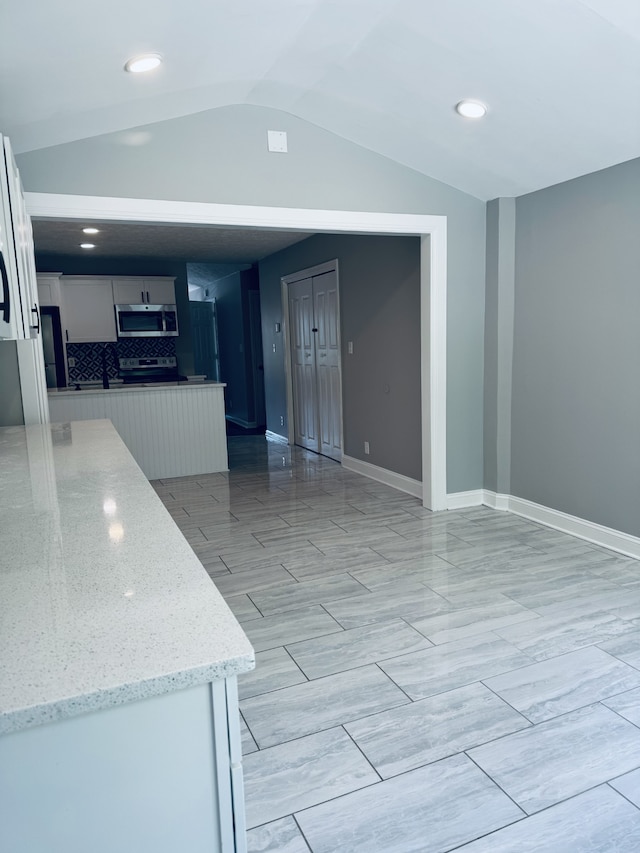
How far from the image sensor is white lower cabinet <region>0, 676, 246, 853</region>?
81 centimetres

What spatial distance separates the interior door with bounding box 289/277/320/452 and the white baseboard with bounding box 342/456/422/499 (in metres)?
0.95

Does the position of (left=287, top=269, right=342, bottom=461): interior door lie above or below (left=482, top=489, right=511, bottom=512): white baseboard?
above

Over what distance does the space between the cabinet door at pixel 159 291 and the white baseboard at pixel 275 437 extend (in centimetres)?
219

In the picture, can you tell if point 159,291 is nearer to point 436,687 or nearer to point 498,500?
point 498,500

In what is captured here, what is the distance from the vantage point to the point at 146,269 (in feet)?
27.1

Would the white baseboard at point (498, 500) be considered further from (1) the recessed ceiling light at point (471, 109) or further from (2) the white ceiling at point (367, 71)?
(1) the recessed ceiling light at point (471, 109)

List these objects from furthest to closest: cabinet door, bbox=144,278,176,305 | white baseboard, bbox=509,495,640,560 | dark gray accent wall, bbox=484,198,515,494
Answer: cabinet door, bbox=144,278,176,305
dark gray accent wall, bbox=484,198,515,494
white baseboard, bbox=509,495,640,560

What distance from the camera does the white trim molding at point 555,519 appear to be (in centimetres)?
363

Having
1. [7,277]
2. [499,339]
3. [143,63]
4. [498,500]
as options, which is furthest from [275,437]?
[7,277]

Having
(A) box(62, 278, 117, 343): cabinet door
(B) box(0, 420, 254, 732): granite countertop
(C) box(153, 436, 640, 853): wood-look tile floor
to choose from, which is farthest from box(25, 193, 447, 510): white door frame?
(A) box(62, 278, 117, 343): cabinet door

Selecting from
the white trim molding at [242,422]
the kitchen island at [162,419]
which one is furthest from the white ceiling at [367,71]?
the white trim molding at [242,422]

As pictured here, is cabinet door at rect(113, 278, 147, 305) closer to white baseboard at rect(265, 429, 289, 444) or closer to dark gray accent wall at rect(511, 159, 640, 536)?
white baseboard at rect(265, 429, 289, 444)

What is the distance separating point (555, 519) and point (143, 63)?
351 centimetres

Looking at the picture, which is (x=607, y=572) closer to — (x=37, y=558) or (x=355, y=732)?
(x=355, y=732)
